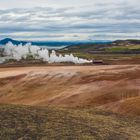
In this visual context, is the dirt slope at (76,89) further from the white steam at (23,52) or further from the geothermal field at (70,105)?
the white steam at (23,52)

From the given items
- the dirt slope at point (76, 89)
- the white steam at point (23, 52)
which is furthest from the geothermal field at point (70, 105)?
the white steam at point (23, 52)

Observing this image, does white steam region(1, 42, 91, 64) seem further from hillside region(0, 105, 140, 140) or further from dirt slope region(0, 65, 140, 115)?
hillside region(0, 105, 140, 140)

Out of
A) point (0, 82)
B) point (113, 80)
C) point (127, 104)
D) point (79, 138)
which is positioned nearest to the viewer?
point (79, 138)

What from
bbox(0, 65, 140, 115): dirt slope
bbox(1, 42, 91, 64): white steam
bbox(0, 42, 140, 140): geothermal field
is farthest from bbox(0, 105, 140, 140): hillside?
bbox(1, 42, 91, 64): white steam

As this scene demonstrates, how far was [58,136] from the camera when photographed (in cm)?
2159

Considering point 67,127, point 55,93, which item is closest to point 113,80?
point 55,93


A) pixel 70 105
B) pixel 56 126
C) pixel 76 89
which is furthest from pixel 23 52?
pixel 56 126

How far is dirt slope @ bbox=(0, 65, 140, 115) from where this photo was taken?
1572 inches

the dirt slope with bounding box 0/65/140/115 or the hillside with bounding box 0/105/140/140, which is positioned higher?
the hillside with bounding box 0/105/140/140

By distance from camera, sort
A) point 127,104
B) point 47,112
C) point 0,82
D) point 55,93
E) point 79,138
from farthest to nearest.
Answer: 1. point 0,82
2. point 55,93
3. point 127,104
4. point 47,112
5. point 79,138

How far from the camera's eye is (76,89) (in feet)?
152

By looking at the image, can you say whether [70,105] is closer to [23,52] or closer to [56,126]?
[56,126]

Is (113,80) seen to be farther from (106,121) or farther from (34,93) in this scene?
(106,121)

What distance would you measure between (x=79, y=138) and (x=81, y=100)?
19721mm
